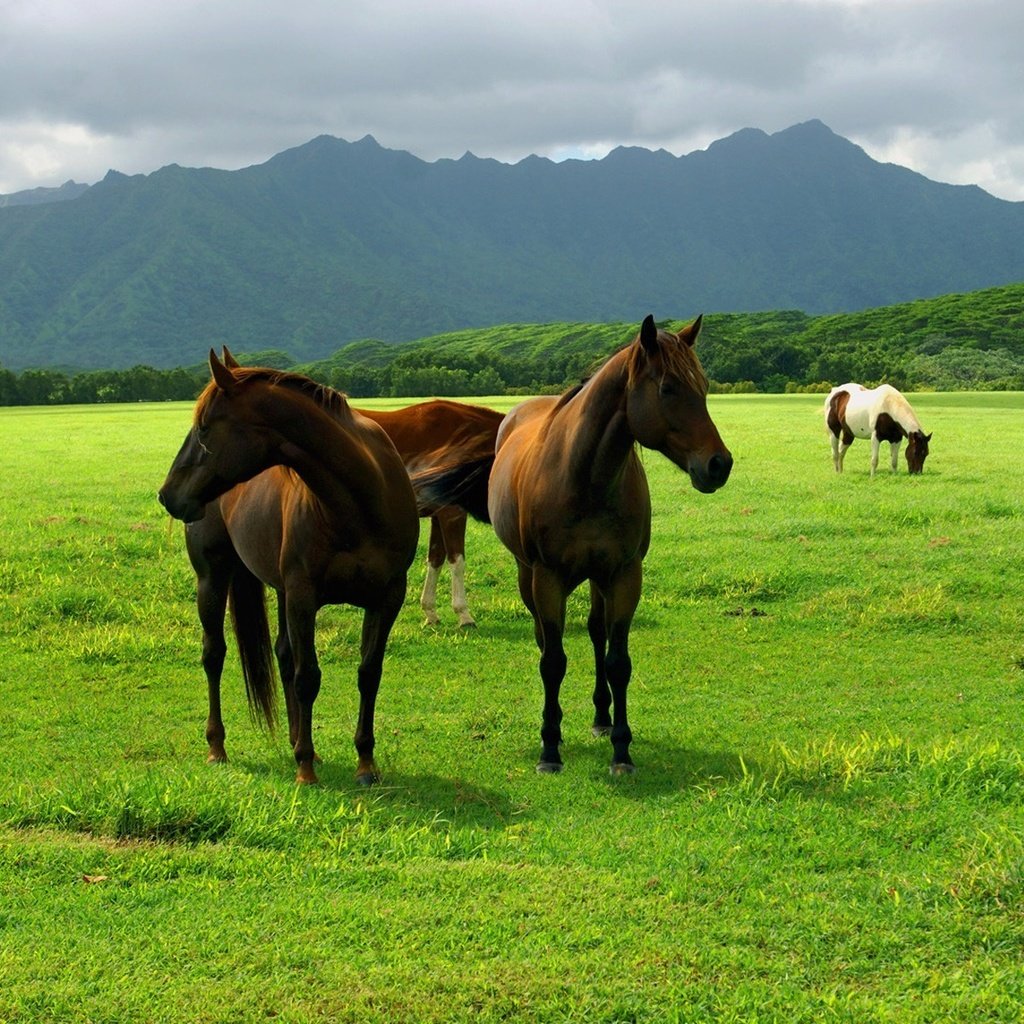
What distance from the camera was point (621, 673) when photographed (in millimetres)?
6434

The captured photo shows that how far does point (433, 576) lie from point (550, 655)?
15.3 ft

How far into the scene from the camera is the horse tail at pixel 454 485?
32.1ft

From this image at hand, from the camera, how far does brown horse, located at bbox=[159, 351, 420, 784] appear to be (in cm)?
587

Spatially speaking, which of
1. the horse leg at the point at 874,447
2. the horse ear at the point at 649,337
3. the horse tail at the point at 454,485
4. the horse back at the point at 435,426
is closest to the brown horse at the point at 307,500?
the horse ear at the point at 649,337

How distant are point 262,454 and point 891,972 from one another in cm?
395

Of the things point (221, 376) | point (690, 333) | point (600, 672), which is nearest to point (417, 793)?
point (600, 672)

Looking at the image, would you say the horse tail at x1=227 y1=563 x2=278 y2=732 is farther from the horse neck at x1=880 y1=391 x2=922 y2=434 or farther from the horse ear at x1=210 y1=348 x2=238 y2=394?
the horse neck at x1=880 y1=391 x2=922 y2=434

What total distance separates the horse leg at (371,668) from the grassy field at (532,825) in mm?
148

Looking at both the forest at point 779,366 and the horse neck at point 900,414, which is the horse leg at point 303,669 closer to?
the horse neck at point 900,414

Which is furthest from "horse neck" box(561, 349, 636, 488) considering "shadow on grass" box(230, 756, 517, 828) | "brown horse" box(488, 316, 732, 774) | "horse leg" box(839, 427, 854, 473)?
"horse leg" box(839, 427, 854, 473)

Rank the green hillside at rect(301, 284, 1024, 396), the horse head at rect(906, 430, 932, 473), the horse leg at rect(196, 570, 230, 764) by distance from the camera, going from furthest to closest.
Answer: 1. the green hillside at rect(301, 284, 1024, 396)
2. the horse head at rect(906, 430, 932, 473)
3. the horse leg at rect(196, 570, 230, 764)

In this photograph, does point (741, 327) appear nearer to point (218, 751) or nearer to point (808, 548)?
point (808, 548)

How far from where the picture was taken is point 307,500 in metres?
6.11

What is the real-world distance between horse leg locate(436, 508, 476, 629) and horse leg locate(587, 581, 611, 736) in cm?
375
